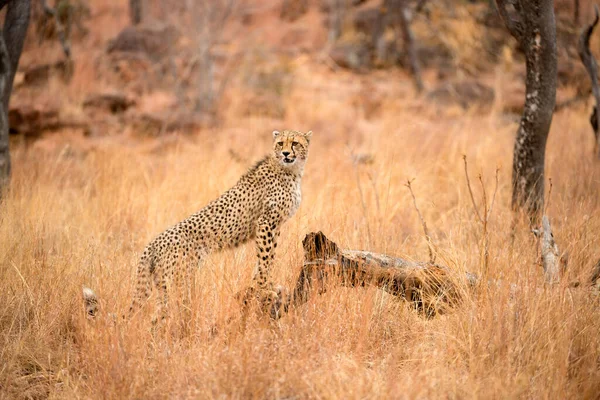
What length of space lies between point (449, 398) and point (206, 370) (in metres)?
0.98

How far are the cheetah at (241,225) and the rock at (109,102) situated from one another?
577 cm

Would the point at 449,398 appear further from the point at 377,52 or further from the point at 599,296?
the point at 377,52

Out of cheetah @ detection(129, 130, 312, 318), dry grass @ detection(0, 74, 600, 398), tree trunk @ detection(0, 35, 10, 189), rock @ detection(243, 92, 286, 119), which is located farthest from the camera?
rock @ detection(243, 92, 286, 119)

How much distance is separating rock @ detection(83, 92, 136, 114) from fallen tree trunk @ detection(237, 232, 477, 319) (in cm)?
676

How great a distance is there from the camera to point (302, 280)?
316 centimetres

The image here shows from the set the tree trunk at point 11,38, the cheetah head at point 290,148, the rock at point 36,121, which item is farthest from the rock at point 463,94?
the tree trunk at point 11,38

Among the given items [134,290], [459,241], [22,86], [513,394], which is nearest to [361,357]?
[513,394]

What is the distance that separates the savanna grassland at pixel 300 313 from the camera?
262 centimetres

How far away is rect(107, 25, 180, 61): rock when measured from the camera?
454 inches

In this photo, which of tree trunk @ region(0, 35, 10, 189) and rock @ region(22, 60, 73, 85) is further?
rock @ region(22, 60, 73, 85)

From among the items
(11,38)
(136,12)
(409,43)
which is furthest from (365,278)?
(136,12)

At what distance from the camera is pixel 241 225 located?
3932mm

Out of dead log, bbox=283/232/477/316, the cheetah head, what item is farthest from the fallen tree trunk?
the cheetah head

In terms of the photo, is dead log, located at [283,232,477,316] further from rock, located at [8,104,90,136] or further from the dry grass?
rock, located at [8,104,90,136]
